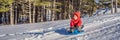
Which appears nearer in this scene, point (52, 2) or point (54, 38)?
point (54, 38)

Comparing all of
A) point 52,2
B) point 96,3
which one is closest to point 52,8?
point 52,2

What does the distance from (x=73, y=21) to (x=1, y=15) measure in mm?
32542

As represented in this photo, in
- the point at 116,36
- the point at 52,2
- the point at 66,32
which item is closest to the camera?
the point at 116,36

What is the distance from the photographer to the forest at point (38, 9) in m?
34.7

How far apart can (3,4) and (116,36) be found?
21.5 metres

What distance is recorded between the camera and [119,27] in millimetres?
12672

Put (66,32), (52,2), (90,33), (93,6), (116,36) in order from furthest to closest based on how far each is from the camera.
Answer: (93,6) < (52,2) < (66,32) < (90,33) < (116,36)

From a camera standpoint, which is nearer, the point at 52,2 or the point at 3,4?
the point at 3,4

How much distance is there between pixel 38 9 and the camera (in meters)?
41.7

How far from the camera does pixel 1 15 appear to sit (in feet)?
142

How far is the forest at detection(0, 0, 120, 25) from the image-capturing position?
114 ft

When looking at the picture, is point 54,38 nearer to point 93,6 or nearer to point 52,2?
point 52,2

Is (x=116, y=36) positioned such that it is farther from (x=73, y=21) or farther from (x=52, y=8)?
(x=52, y=8)

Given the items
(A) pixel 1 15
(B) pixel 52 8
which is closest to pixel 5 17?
(A) pixel 1 15
